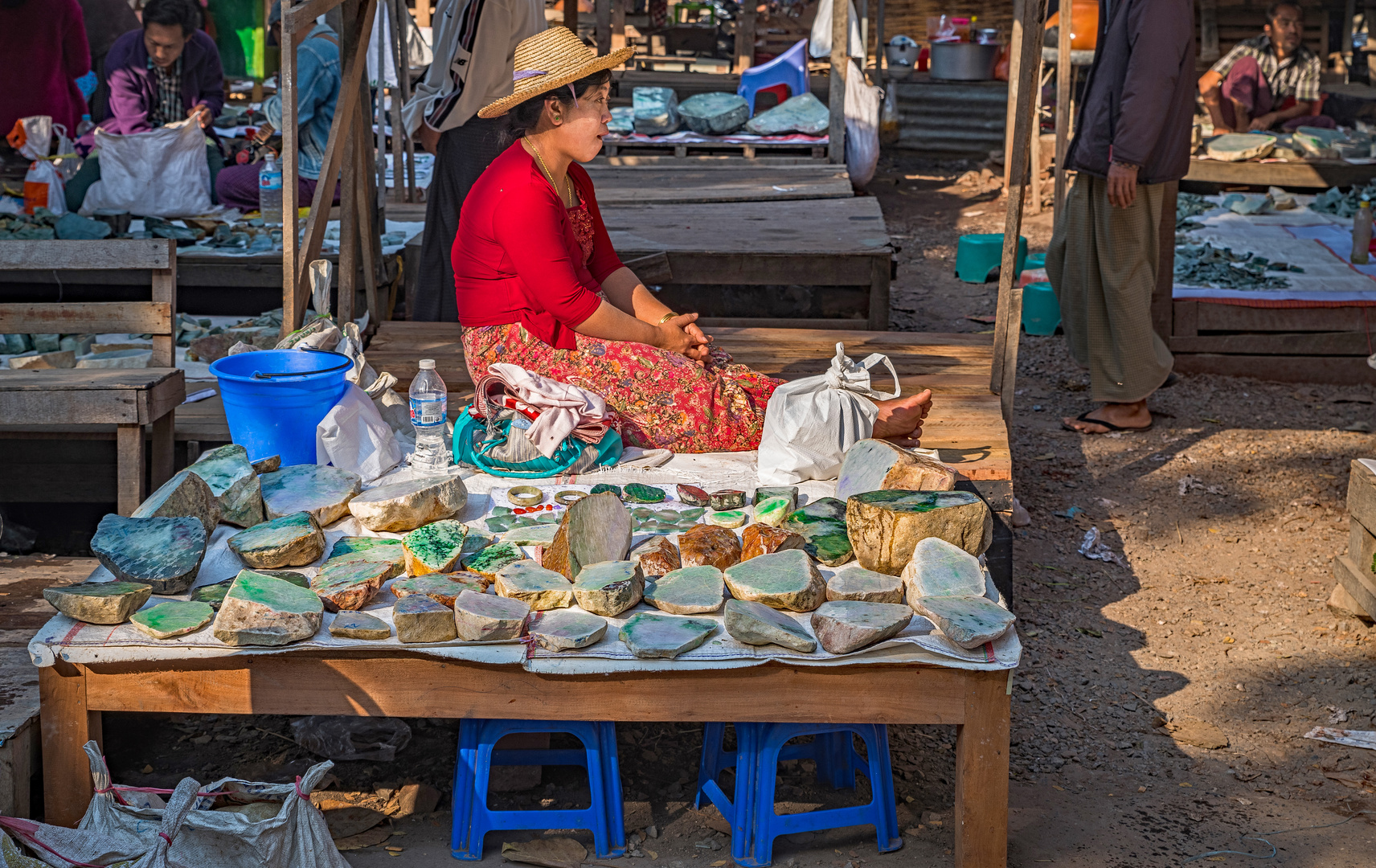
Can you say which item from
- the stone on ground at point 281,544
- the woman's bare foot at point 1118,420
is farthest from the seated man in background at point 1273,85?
the stone on ground at point 281,544

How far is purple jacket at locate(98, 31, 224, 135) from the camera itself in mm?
6605

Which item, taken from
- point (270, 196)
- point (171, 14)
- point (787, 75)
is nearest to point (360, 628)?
point (270, 196)

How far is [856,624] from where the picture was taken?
2340 millimetres

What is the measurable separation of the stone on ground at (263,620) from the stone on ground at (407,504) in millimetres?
519

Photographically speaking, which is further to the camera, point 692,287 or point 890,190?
point 890,190

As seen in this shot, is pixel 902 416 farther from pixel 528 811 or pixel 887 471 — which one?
pixel 528 811

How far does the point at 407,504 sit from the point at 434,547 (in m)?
0.20

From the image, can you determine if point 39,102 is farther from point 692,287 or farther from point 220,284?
point 692,287

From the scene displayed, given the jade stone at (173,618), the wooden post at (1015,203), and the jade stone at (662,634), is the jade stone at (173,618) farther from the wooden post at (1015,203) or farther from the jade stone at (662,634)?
the wooden post at (1015,203)

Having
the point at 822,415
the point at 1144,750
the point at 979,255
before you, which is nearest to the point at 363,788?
the point at 822,415

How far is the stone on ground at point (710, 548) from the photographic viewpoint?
2773 millimetres

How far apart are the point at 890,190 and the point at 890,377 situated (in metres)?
7.37

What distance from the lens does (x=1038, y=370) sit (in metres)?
6.17

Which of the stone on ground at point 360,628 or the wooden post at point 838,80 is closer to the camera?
the stone on ground at point 360,628
